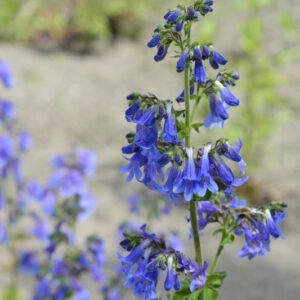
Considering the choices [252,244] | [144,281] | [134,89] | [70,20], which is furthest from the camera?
[70,20]

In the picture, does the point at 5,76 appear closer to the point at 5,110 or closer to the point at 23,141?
the point at 5,110

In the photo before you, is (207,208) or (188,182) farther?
(207,208)

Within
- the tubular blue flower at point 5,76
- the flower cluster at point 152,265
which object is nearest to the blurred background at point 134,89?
the tubular blue flower at point 5,76

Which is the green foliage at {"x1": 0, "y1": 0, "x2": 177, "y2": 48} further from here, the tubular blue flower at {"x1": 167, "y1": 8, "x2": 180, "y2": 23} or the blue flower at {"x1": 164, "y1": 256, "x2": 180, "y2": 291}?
the blue flower at {"x1": 164, "y1": 256, "x2": 180, "y2": 291}

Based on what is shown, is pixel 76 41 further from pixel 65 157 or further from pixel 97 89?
pixel 65 157

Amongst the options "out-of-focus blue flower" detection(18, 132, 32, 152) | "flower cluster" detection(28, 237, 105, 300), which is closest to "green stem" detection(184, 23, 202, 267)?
"flower cluster" detection(28, 237, 105, 300)

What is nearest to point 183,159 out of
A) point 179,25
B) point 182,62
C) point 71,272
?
point 182,62
